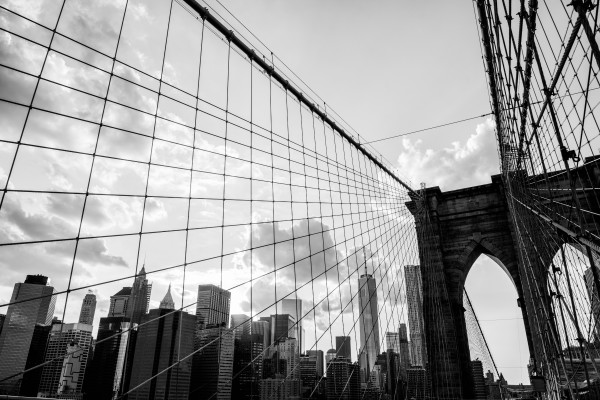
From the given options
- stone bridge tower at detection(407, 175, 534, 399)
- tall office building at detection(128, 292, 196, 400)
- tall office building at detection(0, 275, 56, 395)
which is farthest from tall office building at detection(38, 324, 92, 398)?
tall office building at detection(128, 292, 196, 400)

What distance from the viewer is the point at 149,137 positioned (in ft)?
12.8

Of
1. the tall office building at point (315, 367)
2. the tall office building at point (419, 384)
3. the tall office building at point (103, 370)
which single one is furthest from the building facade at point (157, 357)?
the tall office building at point (315, 367)

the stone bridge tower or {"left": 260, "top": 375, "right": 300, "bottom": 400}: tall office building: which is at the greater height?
the stone bridge tower

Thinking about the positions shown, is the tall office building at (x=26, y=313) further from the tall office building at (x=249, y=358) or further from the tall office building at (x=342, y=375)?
the tall office building at (x=342, y=375)

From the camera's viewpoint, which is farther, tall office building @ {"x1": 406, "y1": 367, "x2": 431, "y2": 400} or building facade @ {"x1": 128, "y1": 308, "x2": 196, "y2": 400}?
building facade @ {"x1": 128, "y1": 308, "x2": 196, "y2": 400}

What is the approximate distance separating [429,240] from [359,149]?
4.05 m

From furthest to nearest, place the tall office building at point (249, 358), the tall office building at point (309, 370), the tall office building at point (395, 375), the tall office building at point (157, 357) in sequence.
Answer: the tall office building at point (157, 357)
the tall office building at point (395, 375)
the tall office building at point (309, 370)
the tall office building at point (249, 358)

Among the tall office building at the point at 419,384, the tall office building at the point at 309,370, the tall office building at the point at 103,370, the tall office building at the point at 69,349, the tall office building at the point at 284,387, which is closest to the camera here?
the tall office building at the point at 69,349

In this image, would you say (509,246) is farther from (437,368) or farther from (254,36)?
(254,36)

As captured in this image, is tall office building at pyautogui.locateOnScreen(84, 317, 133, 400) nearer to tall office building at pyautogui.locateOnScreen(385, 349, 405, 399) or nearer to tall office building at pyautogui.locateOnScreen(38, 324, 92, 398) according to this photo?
tall office building at pyautogui.locateOnScreen(38, 324, 92, 398)

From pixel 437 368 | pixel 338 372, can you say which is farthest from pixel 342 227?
pixel 338 372

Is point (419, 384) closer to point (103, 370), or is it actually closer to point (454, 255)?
point (454, 255)

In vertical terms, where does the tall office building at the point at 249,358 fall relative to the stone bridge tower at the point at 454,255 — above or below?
below

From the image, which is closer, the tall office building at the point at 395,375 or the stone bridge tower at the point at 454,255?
the tall office building at the point at 395,375
